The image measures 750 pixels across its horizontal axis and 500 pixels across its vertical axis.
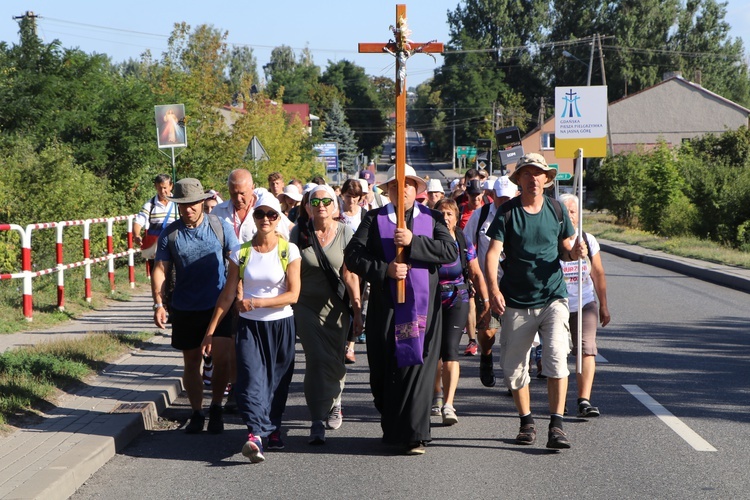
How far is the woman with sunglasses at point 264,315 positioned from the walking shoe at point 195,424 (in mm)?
834

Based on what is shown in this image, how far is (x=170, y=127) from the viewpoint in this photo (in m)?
15.7

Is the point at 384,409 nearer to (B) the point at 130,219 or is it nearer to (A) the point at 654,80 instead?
(B) the point at 130,219

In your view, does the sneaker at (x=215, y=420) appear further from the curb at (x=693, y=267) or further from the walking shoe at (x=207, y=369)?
the curb at (x=693, y=267)

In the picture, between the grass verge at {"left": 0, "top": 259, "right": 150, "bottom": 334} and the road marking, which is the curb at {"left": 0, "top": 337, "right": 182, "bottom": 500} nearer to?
the grass verge at {"left": 0, "top": 259, "right": 150, "bottom": 334}

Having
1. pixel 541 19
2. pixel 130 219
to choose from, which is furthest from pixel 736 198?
pixel 541 19

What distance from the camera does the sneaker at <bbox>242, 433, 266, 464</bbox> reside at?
6.46m

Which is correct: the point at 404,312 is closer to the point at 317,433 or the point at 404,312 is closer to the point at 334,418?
the point at 317,433

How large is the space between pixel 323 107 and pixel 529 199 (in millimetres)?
126564

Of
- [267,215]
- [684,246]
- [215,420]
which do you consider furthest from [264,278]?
[684,246]

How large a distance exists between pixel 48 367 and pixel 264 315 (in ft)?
10.0

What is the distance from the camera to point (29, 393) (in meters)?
7.91

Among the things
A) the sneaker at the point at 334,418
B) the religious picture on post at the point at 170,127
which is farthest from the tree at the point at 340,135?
the sneaker at the point at 334,418

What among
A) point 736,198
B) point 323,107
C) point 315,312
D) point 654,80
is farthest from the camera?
point 323,107

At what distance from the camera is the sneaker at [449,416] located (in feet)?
25.1
